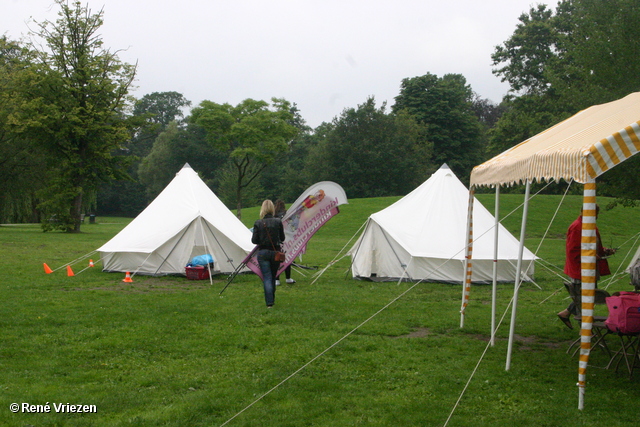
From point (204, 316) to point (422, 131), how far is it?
4435cm

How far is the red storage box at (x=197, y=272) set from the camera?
12375 mm

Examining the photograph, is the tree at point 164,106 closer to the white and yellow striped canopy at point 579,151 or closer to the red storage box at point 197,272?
the red storage box at point 197,272

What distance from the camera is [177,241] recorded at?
509 inches

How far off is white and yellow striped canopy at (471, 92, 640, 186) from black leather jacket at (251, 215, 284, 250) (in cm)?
328

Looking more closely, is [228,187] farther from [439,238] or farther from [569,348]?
[569,348]

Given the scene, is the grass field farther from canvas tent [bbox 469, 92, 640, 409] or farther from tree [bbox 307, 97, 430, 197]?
tree [bbox 307, 97, 430, 197]

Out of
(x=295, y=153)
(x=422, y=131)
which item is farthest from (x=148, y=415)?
(x=295, y=153)

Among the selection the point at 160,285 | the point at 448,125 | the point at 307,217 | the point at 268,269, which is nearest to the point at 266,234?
the point at 268,269

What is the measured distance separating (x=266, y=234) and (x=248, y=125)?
22.8 metres

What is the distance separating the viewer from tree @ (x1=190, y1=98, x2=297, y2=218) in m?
30.9

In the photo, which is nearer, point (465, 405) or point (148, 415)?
point (148, 415)

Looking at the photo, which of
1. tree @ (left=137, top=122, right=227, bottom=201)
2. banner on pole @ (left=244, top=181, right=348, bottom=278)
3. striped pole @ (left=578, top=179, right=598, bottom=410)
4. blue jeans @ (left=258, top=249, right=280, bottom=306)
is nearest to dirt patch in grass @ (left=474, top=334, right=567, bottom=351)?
striped pole @ (left=578, top=179, right=598, bottom=410)

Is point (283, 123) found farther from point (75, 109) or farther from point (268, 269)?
point (268, 269)

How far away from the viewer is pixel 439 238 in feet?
40.4
